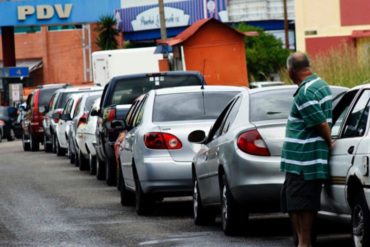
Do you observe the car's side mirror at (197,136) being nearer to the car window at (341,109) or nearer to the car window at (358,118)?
the car window at (341,109)

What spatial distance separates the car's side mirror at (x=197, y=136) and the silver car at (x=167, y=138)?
1.10m

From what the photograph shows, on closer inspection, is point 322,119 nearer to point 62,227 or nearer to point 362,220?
point 362,220

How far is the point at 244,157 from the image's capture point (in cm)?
1289

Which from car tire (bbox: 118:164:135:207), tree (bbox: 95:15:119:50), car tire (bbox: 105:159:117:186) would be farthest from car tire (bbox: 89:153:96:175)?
tree (bbox: 95:15:119:50)

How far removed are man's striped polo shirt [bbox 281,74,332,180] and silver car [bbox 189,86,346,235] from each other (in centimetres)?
174

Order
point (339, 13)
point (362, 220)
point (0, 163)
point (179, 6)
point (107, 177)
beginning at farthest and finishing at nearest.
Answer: point (179, 6), point (339, 13), point (0, 163), point (107, 177), point (362, 220)

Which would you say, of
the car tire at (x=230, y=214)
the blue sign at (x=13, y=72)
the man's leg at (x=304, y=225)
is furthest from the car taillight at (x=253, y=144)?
the blue sign at (x=13, y=72)

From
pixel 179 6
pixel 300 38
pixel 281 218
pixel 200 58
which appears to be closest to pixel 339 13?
pixel 300 38

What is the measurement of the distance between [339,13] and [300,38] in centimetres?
203

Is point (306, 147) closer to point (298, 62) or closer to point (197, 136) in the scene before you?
point (298, 62)

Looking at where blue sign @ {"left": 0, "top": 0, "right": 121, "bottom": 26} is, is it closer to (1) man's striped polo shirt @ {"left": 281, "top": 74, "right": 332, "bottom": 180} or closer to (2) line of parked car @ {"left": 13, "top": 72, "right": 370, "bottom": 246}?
(2) line of parked car @ {"left": 13, "top": 72, "right": 370, "bottom": 246}

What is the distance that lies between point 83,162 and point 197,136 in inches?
524

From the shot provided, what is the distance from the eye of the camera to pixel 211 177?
1423cm

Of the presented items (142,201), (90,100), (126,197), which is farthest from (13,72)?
(142,201)
